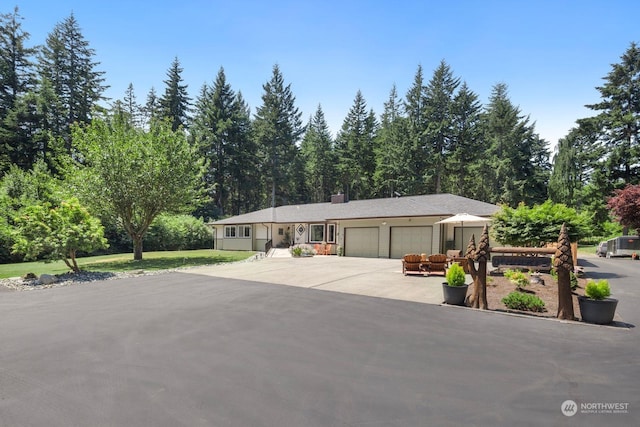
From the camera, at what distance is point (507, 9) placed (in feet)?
33.3

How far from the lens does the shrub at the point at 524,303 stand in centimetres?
721

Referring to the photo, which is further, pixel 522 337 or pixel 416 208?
pixel 416 208

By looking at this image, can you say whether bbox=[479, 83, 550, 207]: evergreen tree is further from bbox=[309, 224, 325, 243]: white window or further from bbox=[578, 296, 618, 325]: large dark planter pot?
bbox=[578, 296, 618, 325]: large dark planter pot

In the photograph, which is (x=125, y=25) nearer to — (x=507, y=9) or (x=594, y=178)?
(x=507, y=9)

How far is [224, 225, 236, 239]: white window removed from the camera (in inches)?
1260

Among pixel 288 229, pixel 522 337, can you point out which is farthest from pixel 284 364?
pixel 288 229

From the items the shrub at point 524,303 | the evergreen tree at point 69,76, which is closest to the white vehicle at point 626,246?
the shrub at point 524,303

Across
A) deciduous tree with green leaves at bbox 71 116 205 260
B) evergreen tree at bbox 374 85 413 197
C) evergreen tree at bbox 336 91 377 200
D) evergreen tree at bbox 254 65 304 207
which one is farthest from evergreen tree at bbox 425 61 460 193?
deciduous tree with green leaves at bbox 71 116 205 260

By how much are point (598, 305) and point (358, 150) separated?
41.9 m

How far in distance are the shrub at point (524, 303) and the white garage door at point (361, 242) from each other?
15.3 metres

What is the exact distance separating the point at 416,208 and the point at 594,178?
75.3ft

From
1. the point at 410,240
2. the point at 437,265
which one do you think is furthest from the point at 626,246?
the point at 437,265

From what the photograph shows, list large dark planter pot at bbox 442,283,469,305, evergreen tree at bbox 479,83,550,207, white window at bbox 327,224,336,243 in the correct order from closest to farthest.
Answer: large dark planter pot at bbox 442,283,469,305 → white window at bbox 327,224,336,243 → evergreen tree at bbox 479,83,550,207

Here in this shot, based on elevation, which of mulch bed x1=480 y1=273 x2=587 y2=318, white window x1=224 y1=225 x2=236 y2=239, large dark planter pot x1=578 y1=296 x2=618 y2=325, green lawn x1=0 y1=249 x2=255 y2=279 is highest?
white window x1=224 y1=225 x2=236 y2=239
